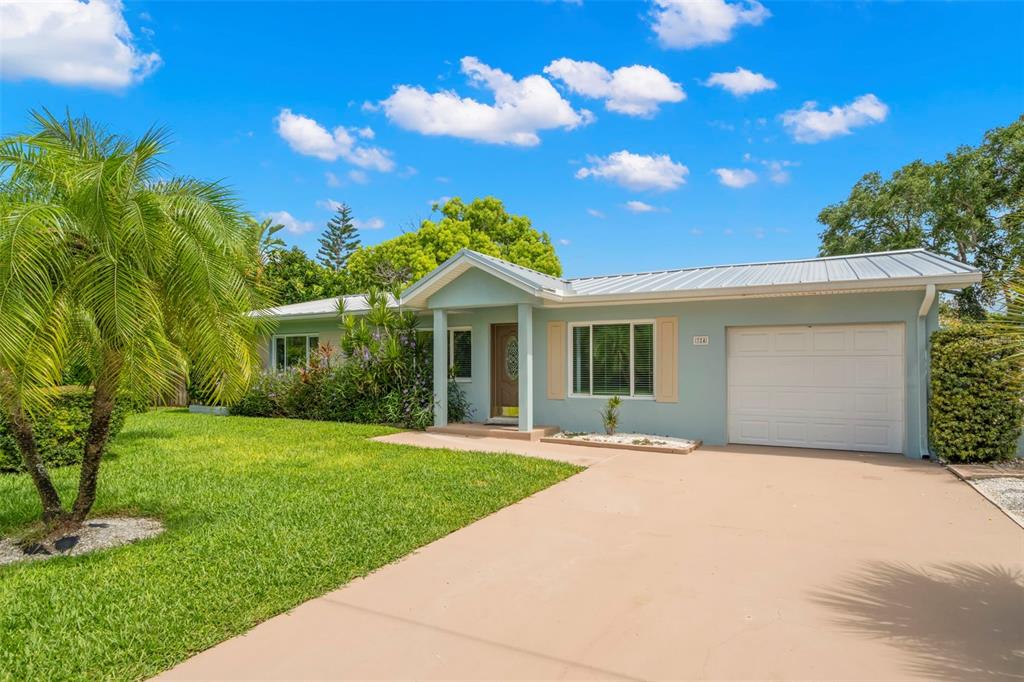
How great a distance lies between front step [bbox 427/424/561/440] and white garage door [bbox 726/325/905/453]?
3591mm

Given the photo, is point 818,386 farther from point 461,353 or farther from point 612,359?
point 461,353

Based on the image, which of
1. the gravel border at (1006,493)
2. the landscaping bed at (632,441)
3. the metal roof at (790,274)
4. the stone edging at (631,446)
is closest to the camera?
the gravel border at (1006,493)

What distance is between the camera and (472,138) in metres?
24.7

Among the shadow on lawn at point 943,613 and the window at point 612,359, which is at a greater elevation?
the window at point 612,359

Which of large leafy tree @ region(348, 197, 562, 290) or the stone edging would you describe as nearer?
the stone edging

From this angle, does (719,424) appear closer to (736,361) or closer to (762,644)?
(736,361)

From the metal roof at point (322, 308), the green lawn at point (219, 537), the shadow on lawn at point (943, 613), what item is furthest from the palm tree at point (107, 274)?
the metal roof at point (322, 308)

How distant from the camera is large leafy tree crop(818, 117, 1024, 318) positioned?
17888 mm

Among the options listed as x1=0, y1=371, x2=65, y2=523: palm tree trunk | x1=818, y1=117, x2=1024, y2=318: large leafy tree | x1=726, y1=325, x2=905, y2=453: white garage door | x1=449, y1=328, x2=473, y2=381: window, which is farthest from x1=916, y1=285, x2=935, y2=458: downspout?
x1=0, y1=371, x2=65, y2=523: palm tree trunk

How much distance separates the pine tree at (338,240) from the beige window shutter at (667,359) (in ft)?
124

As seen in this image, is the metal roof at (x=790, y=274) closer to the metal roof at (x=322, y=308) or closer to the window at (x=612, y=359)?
the window at (x=612, y=359)

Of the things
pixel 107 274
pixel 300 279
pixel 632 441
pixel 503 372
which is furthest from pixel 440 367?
pixel 300 279

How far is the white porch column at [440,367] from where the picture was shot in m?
12.5

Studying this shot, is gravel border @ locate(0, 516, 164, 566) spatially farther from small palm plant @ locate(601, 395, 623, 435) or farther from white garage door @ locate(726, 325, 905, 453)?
white garage door @ locate(726, 325, 905, 453)
